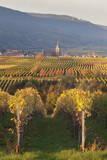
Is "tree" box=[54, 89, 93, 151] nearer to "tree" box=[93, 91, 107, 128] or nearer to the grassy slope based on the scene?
the grassy slope

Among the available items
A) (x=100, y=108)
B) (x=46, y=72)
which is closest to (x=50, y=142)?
(x=100, y=108)

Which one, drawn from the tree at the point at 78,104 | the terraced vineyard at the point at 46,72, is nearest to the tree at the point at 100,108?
the tree at the point at 78,104

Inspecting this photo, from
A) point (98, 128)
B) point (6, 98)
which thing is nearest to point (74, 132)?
point (98, 128)

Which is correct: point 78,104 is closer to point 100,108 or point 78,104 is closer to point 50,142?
point 50,142

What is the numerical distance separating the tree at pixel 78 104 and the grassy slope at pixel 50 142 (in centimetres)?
124

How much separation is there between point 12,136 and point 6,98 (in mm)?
7013

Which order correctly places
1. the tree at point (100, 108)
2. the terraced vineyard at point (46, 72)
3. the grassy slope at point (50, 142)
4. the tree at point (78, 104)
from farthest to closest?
1. the terraced vineyard at point (46, 72)
2. the tree at point (100, 108)
3. the tree at point (78, 104)
4. the grassy slope at point (50, 142)

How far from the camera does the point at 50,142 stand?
94.3 ft

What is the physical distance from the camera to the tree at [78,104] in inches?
1088

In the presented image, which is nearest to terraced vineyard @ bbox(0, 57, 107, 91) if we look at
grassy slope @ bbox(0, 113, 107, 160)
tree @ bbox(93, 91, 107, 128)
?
tree @ bbox(93, 91, 107, 128)

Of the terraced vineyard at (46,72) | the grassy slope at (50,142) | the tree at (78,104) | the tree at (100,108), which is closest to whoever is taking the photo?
the grassy slope at (50,142)

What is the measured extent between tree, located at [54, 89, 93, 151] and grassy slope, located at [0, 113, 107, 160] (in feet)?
4.06

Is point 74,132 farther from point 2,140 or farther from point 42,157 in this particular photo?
point 42,157

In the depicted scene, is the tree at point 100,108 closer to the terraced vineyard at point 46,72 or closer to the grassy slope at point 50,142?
the grassy slope at point 50,142
